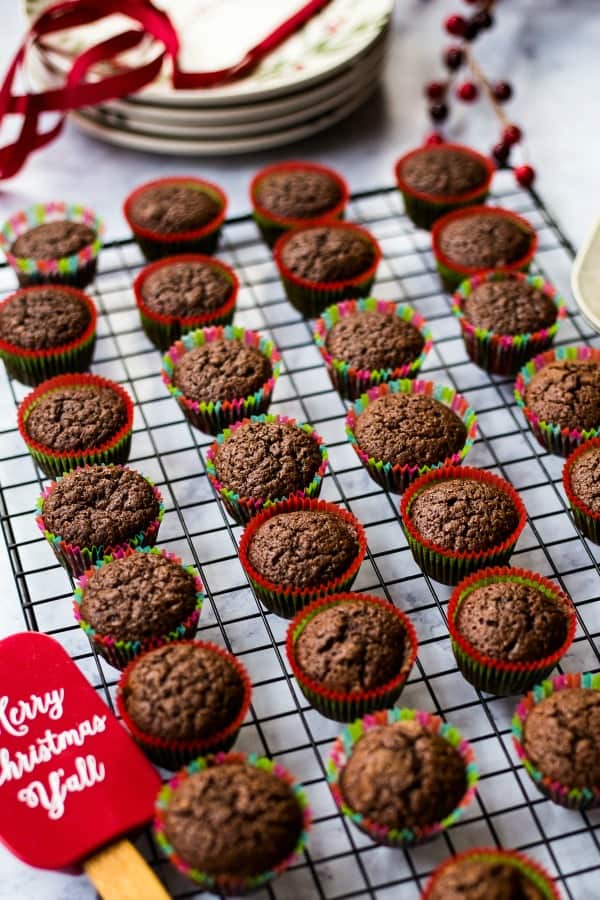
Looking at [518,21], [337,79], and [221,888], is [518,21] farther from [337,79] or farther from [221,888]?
[221,888]

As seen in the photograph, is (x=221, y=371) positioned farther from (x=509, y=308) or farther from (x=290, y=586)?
(x=509, y=308)

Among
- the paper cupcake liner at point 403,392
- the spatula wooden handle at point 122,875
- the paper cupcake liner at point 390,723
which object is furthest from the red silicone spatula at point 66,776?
the paper cupcake liner at point 403,392

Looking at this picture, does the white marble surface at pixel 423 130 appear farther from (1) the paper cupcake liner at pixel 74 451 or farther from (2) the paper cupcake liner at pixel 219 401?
(1) the paper cupcake liner at pixel 74 451

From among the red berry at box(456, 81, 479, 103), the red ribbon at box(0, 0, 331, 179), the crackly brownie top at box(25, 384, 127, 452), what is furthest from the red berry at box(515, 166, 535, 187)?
the crackly brownie top at box(25, 384, 127, 452)

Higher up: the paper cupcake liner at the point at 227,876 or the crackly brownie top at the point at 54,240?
the crackly brownie top at the point at 54,240

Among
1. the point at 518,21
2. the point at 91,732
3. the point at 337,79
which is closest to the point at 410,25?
the point at 518,21

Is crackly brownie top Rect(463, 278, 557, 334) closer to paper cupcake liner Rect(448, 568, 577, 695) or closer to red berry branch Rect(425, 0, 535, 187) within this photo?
red berry branch Rect(425, 0, 535, 187)
